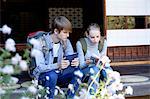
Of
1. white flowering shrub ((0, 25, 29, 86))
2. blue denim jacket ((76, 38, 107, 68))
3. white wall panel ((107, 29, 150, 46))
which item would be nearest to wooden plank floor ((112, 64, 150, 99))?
white wall panel ((107, 29, 150, 46))

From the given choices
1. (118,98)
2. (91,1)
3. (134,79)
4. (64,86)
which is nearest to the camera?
(118,98)

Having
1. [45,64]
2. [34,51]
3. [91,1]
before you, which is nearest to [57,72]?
[45,64]

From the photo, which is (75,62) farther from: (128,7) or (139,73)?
(128,7)

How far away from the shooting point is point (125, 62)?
615 cm

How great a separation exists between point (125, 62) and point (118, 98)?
3489 millimetres

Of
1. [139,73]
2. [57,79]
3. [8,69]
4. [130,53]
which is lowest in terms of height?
[139,73]

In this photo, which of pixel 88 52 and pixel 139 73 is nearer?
pixel 88 52

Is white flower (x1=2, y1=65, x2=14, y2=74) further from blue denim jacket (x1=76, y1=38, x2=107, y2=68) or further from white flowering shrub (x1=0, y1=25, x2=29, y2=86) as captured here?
blue denim jacket (x1=76, y1=38, x2=107, y2=68)

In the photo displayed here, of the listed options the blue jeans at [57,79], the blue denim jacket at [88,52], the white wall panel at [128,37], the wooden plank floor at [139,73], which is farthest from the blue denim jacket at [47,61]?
the white wall panel at [128,37]

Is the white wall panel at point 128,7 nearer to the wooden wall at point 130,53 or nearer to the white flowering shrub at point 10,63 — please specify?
the wooden wall at point 130,53

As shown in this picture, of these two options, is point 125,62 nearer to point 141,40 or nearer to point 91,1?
point 141,40

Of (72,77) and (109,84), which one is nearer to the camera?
(109,84)

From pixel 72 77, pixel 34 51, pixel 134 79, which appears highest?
pixel 34 51

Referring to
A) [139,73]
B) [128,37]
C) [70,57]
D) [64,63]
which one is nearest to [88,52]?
[70,57]
